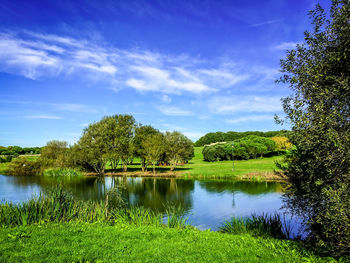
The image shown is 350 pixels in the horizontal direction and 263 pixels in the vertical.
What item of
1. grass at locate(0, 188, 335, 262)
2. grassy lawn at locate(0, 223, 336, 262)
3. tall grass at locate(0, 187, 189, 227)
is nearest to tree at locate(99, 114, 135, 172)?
tall grass at locate(0, 187, 189, 227)

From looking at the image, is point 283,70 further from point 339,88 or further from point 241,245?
point 241,245

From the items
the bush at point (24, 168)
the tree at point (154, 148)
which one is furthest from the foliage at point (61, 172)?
the tree at point (154, 148)

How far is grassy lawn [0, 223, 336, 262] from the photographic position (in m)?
7.06

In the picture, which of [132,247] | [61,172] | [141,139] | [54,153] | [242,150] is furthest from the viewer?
[242,150]

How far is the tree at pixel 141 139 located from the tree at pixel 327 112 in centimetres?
4184

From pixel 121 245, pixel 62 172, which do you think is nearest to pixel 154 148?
pixel 62 172

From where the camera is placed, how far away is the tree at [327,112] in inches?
241

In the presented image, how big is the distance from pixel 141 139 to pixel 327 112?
47.2 meters

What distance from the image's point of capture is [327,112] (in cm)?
657

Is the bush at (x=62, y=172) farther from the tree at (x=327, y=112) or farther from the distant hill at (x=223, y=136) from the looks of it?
the distant hill at (x=223, y=136)

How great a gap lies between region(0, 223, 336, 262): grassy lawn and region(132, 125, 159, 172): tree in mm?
38667

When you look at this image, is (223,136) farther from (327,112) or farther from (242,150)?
(327,112)

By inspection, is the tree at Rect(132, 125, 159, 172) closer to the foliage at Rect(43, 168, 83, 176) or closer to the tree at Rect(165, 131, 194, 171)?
the tree at Rect(165, 131, 194, 171)

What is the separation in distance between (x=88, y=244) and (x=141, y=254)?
6.59ft
